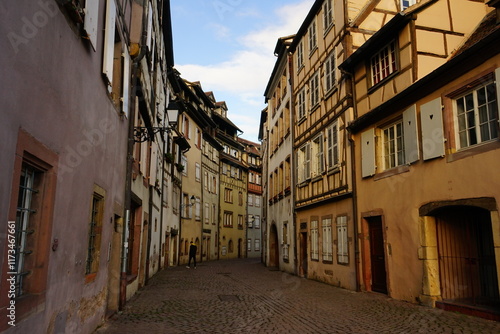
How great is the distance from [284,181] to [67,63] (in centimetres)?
1849

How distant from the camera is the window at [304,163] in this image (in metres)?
17.7

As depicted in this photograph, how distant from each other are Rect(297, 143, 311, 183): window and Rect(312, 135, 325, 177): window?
0.35 m

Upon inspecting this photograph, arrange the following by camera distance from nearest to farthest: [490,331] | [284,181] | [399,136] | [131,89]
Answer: [490,331] < [131,89] < [399,136] < [284,181]

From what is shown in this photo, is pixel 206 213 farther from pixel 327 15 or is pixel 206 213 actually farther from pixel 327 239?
pixel 327 15

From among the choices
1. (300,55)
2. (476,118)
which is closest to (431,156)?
(476,118)

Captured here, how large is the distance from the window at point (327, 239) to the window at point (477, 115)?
23.2ft

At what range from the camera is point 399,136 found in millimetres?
11328

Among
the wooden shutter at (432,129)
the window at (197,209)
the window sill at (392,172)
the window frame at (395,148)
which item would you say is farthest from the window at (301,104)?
the window at (197,209)

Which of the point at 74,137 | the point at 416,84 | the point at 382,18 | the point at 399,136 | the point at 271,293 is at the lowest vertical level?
the point at 271,293

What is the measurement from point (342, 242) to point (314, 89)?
6.47 meters

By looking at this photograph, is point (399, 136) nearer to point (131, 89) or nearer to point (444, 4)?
point (444, 4)

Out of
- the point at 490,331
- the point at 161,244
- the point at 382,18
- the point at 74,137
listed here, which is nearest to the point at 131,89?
the point at 74,137

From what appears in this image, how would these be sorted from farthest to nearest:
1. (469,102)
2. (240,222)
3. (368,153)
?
(240,222)
(368,153)
(469,102)

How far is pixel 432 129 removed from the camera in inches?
377
